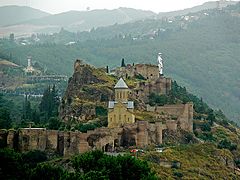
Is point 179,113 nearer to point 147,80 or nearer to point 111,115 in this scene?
point 147,80

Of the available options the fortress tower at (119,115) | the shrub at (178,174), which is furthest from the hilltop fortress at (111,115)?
the shrub at (178,174)

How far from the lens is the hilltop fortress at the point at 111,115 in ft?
170

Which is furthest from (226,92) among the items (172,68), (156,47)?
(156,47)

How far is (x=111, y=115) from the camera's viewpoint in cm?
5750

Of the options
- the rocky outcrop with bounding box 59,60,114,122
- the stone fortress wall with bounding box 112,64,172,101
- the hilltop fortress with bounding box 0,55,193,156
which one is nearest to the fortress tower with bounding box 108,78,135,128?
the hilltop fortress with bounding box 0,55,193,156

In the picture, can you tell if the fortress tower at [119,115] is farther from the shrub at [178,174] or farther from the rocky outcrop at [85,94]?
the shrub at [178,174]

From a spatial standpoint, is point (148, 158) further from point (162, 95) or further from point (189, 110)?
point (162, 95)

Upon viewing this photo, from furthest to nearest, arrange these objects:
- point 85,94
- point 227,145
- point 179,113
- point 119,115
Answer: point 85,94, point 179,113, point 227,145, point 119,115

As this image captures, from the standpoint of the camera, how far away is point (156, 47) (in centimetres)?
19775

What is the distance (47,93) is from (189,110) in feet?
69.4

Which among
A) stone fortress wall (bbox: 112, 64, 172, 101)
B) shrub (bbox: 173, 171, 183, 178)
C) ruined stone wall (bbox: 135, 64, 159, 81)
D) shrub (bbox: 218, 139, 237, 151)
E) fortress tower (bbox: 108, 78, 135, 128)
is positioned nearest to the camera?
shrub (bbox: 173, 171, 183, 178)

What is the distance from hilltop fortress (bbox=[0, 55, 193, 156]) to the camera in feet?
170

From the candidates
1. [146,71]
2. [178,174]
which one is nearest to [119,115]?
[178,174]

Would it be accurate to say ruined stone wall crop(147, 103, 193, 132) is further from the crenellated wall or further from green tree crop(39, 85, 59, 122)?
green tree crop(39, 85, 59, 122)
